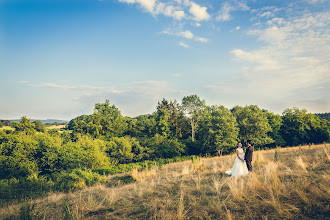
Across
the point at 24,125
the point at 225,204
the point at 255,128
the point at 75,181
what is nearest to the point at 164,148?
the point at 255,128

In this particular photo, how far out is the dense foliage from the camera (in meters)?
22.2

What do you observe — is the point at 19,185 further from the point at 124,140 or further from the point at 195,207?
the point at 124,140

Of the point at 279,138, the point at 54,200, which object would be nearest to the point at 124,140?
the point at 54,200

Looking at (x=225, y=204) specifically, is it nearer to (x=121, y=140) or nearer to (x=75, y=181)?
(x=75, y=181)

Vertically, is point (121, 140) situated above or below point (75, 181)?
above

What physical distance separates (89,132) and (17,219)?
38.0m

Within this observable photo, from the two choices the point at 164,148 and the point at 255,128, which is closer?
the point at 164,148

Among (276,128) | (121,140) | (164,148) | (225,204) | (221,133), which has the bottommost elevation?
(164,148)

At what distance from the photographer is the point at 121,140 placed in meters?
36.2

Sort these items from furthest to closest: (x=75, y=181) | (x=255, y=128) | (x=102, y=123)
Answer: (x=102, y=123) < (x=255, y=128) < (x=75, y=181)

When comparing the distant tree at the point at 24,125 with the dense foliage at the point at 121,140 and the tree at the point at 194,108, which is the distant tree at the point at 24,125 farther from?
the tree at the point at 194,108

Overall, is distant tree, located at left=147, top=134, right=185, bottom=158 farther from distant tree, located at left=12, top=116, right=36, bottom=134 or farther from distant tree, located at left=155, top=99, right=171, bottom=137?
distant tree, located at left=12, top=116, right=36, bottom=134

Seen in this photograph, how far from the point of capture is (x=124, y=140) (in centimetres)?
3612

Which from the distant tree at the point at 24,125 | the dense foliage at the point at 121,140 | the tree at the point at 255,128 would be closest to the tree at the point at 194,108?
the dense foliage at the point at 121,140
